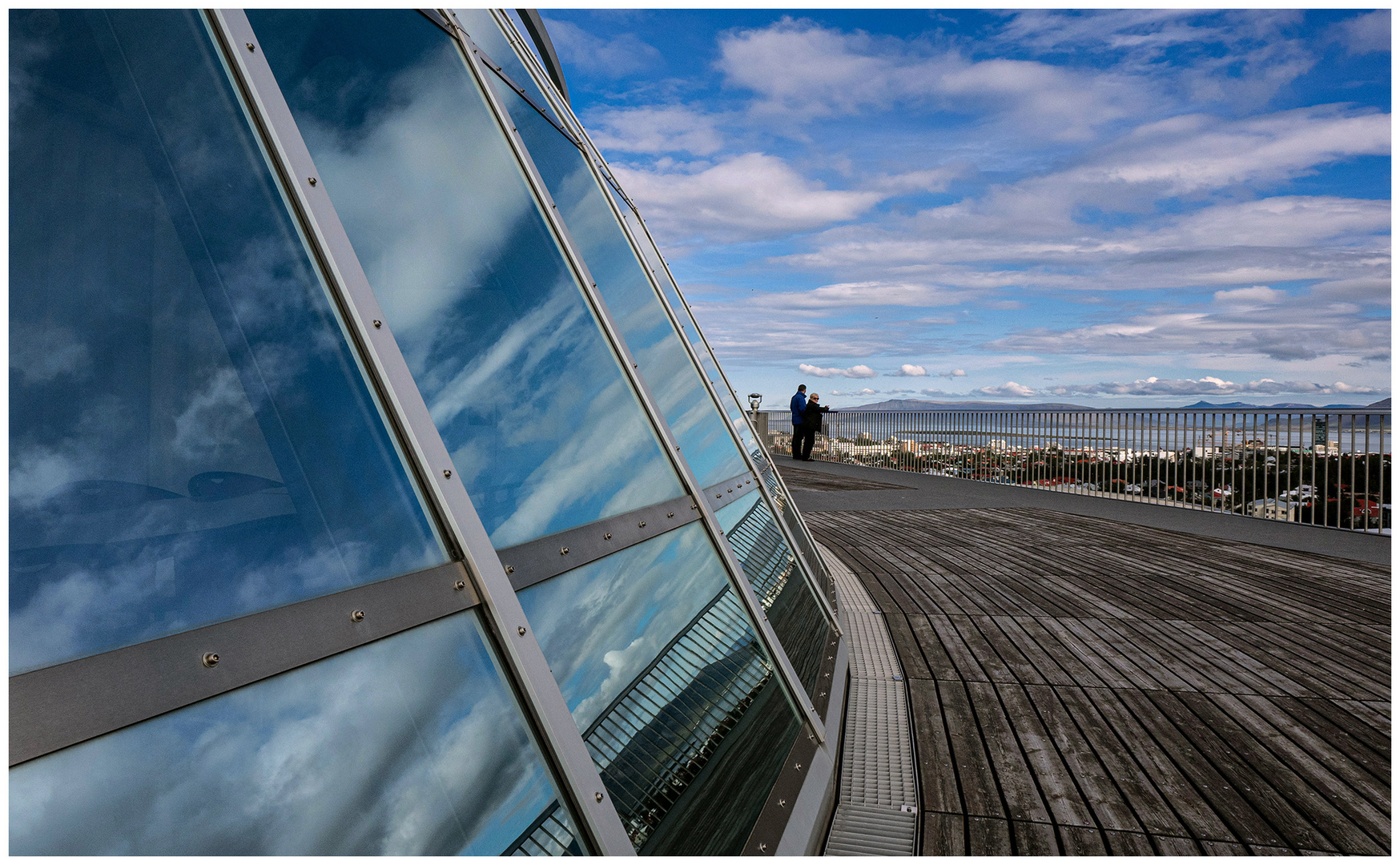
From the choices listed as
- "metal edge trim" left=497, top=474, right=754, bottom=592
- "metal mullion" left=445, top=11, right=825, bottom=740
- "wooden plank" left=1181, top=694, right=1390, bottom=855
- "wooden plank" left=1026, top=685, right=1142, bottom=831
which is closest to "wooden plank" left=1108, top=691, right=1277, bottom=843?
"wooden plank" left=1181, top=694, right=1390, bottom=855

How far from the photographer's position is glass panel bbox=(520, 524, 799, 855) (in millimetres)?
1522

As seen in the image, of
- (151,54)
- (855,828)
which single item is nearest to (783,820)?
(855,828)

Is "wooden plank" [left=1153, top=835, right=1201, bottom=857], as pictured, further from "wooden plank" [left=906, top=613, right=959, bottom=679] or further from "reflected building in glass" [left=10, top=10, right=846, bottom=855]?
"wooden plank" [left=906, top=613, right=959, bottom=679]

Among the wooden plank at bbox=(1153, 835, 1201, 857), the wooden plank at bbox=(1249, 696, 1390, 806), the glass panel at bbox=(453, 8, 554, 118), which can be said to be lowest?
the wooden plank at bbox=(1153, 835, 1201, 857)

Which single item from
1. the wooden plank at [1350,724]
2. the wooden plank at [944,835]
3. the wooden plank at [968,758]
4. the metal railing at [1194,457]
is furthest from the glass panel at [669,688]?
the metal railing at [1194,457]

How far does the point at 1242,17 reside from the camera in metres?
6.17

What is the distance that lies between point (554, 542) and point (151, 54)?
117 cm

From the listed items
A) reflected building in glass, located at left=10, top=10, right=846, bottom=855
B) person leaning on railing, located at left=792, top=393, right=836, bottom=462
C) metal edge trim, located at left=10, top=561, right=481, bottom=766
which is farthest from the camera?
person leaning on railing, located at left=792, top=393, right=836, bottom=462

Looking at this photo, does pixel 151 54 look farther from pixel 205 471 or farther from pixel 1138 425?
pixel 1138 425

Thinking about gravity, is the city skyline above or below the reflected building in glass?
above

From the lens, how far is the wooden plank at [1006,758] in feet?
8.86

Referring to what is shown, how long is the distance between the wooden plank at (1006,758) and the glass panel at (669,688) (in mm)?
981

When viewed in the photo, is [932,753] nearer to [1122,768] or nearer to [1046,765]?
[1046,765]

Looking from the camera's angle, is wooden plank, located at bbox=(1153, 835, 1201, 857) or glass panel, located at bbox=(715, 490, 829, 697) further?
glass panel, located at bbox=(715, 490, 829, 697)
